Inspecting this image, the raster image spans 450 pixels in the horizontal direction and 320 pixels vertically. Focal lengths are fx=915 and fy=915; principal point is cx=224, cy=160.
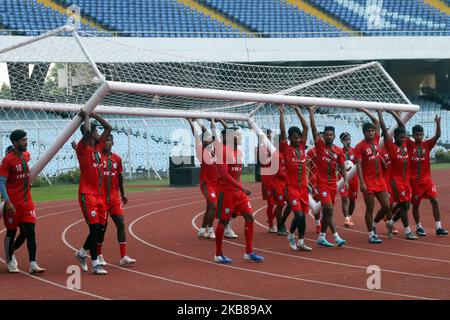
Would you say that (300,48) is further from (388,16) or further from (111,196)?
(111,196)

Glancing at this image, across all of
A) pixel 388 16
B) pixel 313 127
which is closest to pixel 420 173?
pixel 313 127

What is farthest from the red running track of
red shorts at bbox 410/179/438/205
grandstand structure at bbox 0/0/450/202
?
grandstand structure at bbox 0/0/450/202

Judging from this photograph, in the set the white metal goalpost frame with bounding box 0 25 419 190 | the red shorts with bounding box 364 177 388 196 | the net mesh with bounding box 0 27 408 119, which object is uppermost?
the net mesh with bounding box 0 27 408 119

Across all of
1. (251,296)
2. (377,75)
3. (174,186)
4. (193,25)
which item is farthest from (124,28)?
(251,296)

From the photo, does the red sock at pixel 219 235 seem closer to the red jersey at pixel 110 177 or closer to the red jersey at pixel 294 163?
the red jersey at pixel 110 177

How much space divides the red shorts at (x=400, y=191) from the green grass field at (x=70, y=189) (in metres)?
13.3

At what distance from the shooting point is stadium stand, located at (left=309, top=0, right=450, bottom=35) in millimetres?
41969

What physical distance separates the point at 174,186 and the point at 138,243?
53.2 feet

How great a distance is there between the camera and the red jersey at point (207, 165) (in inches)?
558

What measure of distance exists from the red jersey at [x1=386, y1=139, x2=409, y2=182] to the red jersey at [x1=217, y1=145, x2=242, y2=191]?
118 inches

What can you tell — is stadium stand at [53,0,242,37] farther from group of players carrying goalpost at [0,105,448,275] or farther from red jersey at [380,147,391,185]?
red jersey at [380,147,391,185]

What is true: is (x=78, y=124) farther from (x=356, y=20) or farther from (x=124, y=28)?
(x=356, y=20)

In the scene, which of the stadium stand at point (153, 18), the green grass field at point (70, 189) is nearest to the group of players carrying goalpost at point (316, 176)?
the green grass field at point (70, 189)

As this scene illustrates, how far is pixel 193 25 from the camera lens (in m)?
38.8
